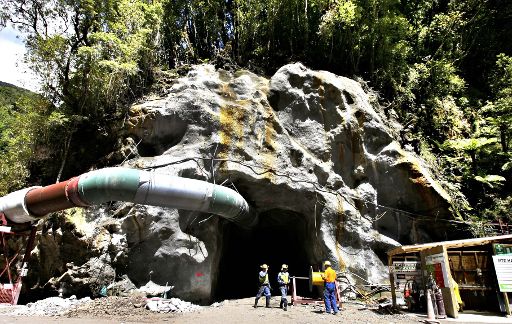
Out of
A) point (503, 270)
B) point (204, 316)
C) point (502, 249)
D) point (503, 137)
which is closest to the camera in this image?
point (204, 316)

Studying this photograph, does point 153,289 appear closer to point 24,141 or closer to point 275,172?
point 275,172

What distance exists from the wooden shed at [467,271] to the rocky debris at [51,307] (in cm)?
1039

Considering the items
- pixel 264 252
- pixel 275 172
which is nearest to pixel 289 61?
pixel 275 172

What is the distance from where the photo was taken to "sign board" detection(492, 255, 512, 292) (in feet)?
36.1

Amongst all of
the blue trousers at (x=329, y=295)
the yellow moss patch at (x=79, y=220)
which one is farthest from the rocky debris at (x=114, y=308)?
the blue trousers at (x=329, y=295)

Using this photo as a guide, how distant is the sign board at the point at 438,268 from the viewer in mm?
10641

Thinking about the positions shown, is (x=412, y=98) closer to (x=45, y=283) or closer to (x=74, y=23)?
(x=74, y=23)

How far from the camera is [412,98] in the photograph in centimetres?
2002

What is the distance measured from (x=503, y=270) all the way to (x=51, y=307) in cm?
1378

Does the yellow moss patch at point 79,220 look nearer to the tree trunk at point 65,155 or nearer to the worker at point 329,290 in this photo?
the tree trunk at point 65,155

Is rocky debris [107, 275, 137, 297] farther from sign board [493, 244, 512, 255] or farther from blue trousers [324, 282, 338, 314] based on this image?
sign board [493, 244, 512, 255]

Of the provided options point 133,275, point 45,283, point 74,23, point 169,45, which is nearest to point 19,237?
point 45,283

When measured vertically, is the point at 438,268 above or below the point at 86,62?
below

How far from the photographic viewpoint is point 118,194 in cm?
1095
